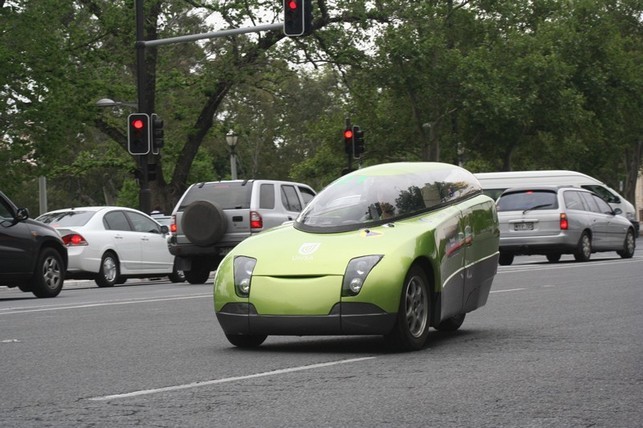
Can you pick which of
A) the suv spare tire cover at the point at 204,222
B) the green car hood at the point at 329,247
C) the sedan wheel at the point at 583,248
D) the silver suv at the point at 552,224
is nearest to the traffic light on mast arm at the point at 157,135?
the silver suv at the point at 552,224

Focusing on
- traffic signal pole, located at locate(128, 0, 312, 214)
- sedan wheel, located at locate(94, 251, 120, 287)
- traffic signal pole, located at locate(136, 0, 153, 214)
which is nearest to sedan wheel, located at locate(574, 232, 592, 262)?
traffic signal pole, located at locate(128, 0, 312, 214)

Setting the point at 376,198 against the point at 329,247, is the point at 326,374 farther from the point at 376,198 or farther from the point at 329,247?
the point at 376,198

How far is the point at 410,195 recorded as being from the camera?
441 inches

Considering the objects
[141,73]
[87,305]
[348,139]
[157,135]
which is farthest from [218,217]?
[348,139]

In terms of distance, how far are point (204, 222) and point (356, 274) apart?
512 inches

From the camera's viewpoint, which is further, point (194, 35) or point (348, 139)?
point (348, 139)

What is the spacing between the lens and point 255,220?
77.3 feet

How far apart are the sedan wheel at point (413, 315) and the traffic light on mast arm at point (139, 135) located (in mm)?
21562

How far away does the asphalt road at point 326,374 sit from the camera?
7203mm

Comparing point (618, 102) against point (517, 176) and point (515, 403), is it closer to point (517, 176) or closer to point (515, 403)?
point (517, 176)

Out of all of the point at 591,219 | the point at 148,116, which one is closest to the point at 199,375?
the point at 591,219

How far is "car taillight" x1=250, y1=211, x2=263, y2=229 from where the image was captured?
23547 mm

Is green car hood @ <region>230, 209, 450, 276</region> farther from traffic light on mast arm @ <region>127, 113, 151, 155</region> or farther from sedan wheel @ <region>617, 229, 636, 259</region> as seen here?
traffic light on mast arm @ <region>127, 113, 151, 155</region>

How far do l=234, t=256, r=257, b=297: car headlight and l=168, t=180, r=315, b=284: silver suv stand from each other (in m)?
12.3
